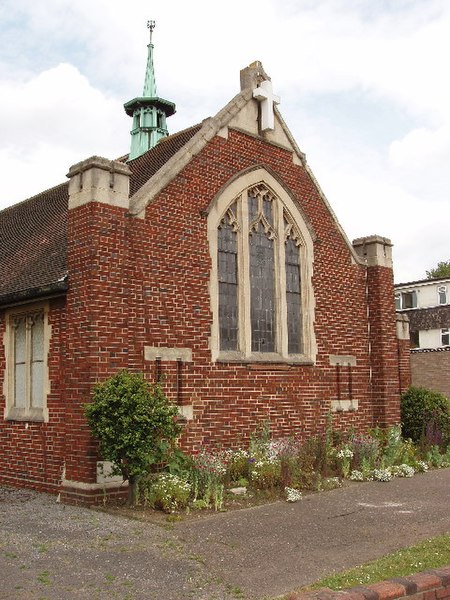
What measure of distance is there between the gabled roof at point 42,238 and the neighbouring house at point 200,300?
0.17 ft

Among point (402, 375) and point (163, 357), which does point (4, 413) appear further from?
point (402, 375)

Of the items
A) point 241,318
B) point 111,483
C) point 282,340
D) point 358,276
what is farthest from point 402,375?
point 111,483

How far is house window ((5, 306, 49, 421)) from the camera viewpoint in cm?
1126

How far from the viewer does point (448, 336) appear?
39.3 metres

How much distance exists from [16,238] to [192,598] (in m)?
10.7

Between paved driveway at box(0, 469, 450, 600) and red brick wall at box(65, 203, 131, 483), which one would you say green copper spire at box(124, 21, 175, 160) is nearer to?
red brick wall at box(65, 203, 131, 483)

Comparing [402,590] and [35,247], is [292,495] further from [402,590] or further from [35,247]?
[35,247]

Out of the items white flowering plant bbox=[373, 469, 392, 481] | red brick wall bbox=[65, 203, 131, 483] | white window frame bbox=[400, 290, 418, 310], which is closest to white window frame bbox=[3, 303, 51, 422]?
red brick wall bbox=[65, 203, 131, 483]

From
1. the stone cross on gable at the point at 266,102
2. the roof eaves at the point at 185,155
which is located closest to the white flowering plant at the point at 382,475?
the roof eaves at the point at 185,155

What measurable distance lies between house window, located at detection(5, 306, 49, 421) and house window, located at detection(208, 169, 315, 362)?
2924 mm

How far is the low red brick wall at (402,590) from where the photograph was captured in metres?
5.29

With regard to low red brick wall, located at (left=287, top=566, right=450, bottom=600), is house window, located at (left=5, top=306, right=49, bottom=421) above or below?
above

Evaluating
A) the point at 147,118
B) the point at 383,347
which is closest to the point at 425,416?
the point at 383,347

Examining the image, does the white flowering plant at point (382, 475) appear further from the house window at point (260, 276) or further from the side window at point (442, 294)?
the side window at point (442, 294)
